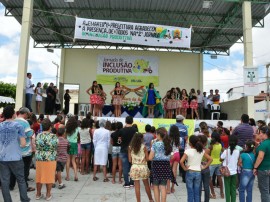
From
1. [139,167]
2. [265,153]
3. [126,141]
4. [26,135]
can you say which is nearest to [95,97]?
[126,141]

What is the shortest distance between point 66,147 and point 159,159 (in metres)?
2.79

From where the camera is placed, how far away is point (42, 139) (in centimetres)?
583

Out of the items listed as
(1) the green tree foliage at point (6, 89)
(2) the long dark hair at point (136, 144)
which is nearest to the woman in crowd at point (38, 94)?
(2) the long dark hair at point (136, 144)

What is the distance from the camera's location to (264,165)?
16.4 ft

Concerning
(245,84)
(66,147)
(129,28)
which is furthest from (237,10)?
(66,147)

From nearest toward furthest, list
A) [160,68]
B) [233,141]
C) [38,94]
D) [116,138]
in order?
[233,141]
[116,138]
[38,94]
[160,68]

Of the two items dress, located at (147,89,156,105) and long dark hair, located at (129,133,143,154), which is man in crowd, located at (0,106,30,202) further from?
dress, located at (147,89,156,105)

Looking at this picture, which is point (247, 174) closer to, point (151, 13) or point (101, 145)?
point (101, 145)

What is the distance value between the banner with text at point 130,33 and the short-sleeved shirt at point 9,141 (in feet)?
26.0

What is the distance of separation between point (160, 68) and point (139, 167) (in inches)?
563

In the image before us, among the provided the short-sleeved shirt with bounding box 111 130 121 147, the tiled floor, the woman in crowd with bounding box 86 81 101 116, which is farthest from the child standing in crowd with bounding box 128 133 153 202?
the woman in crowd with bounding box 86 81 101 116

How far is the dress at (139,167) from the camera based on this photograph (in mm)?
5297

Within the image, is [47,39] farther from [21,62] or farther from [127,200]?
[127,200]

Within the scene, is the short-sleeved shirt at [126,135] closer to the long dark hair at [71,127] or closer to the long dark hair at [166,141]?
the long dark hair at [71,127]
